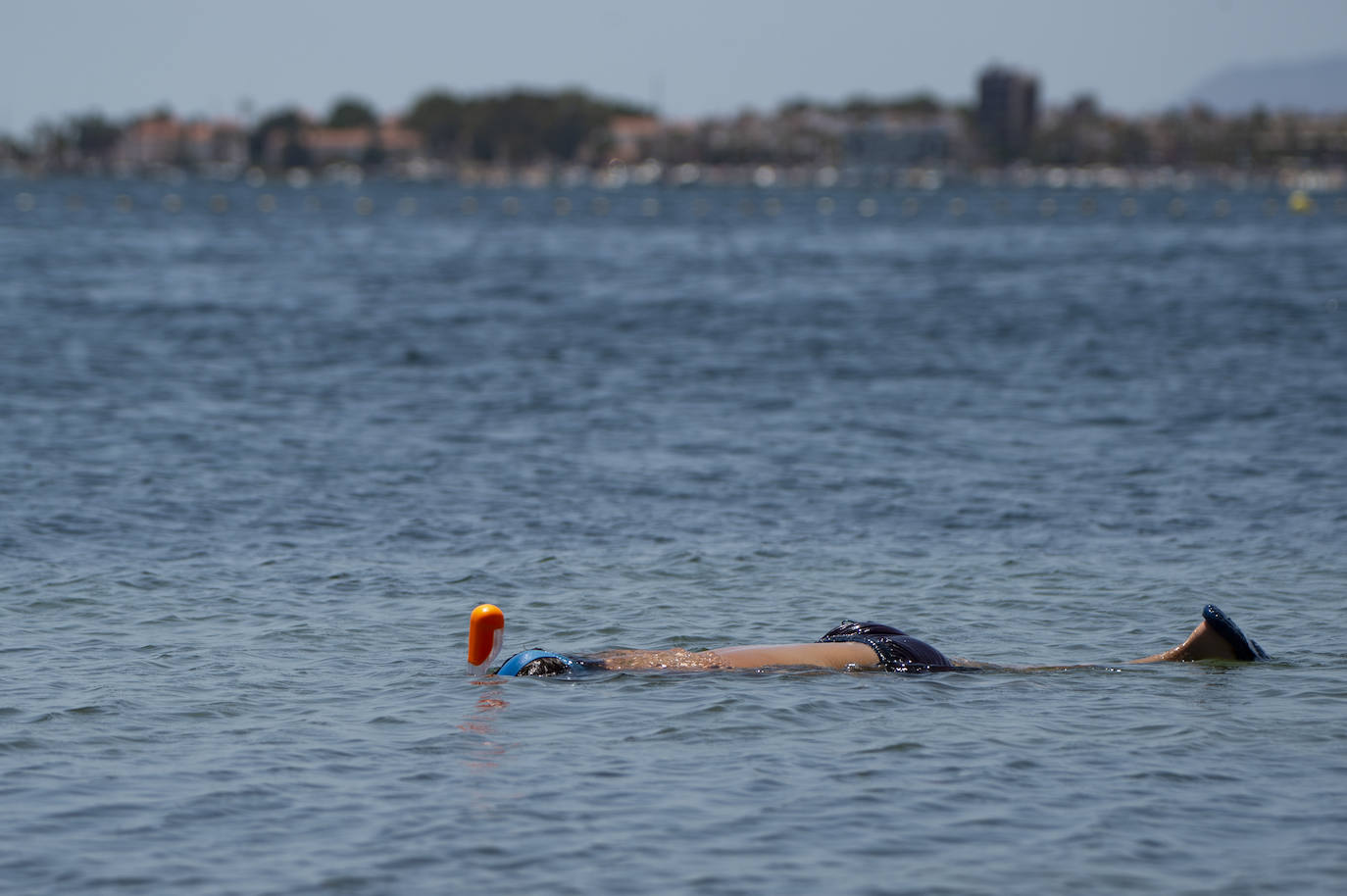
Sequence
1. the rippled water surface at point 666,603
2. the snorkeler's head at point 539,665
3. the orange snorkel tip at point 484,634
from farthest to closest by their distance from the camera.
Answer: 1. the snorkeler's head at point 539,665
2. the orange snorkel tip at point 484,634
3. the rippled water surface at point 666,603

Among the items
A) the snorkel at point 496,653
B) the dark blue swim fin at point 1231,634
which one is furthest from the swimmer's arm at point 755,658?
the dark blue swim fin at point 1231,634

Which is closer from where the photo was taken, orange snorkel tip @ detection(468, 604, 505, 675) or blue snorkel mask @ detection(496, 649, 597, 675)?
orange snorkel tip @ detection(468, 604, 505, 675)

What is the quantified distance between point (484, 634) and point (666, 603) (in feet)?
9.87

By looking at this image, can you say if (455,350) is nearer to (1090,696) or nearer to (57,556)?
(57,556)

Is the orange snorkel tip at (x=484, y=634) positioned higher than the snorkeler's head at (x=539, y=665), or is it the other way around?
the orange snorkel tip at (x=484, y=634)

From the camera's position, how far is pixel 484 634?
37.3 feet

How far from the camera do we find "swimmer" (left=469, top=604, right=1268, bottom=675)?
37.7ft

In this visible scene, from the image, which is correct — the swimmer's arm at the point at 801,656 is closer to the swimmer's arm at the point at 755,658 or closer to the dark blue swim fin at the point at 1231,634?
the swimmer's arm at the point at 755,658

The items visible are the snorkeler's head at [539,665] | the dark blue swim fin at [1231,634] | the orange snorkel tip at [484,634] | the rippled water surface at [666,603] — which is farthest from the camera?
the dark blue swim fin at [1231,634]

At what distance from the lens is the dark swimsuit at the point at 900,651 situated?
11.5 meters

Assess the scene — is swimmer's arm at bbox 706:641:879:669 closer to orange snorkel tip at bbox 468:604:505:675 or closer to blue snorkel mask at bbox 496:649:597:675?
blue snorkel mask at bbox 496:649:597:675

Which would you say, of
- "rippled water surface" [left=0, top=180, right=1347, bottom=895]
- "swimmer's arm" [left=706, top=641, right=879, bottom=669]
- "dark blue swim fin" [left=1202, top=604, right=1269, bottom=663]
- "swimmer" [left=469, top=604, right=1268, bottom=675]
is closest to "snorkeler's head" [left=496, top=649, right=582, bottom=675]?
"swimmer" [left=469, top=604, right=1268, bottom=675]

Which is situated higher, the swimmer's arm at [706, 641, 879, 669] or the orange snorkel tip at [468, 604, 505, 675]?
the orange snorkel tip at [468, 604, 505, 675]

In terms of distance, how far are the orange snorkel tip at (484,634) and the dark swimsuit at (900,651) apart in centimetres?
261
